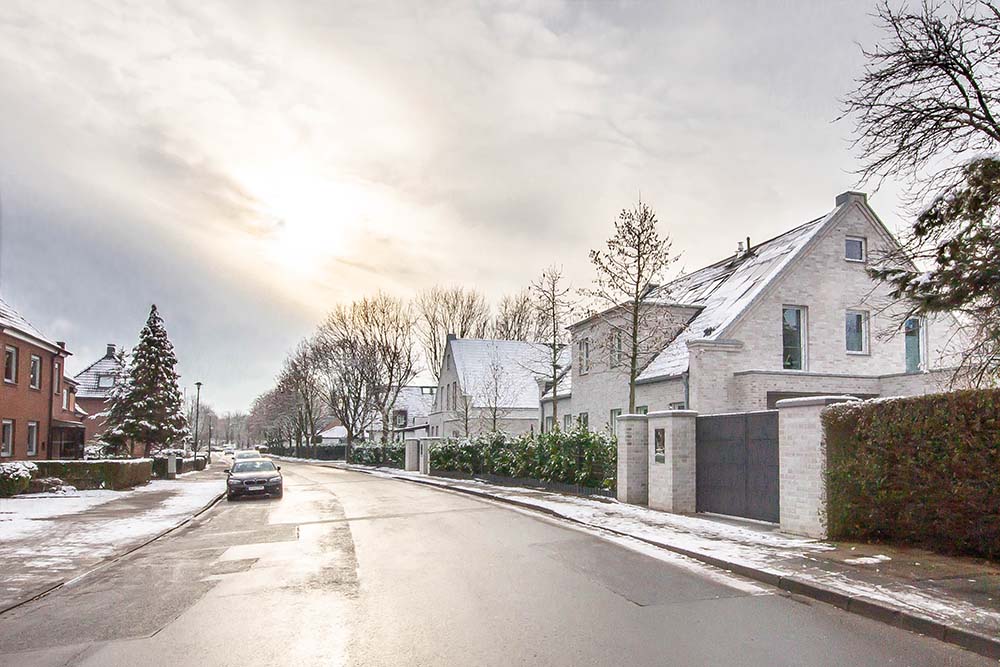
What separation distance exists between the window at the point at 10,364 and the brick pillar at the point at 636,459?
2585cm

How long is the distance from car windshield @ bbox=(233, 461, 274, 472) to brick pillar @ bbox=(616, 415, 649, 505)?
13.6m

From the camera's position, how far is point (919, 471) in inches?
422

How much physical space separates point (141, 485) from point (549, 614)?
29.2 meters

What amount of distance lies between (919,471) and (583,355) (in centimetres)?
2135

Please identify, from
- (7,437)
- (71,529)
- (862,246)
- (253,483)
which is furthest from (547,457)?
(7,437)

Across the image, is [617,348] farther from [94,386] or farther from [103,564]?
[94,386]

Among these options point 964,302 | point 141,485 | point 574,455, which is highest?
point 964,302

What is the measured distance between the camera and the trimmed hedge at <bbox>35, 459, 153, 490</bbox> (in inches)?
1070

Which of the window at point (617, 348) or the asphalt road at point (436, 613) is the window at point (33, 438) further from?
the window at point (617, 348)

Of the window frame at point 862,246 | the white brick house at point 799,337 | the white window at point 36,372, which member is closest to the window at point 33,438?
the white window at point 36,372

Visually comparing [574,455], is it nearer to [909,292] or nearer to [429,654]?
[909,292]

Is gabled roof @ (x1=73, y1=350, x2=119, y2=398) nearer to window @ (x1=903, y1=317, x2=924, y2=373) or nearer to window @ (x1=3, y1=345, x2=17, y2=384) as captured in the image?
window @ (x1=3, y1=345, x2=17, y2=384)

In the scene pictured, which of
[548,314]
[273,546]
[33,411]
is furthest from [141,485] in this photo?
[273,546]

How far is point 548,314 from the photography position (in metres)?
33.9
